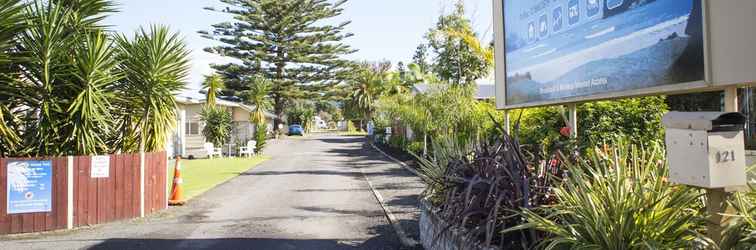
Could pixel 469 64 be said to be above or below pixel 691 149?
above

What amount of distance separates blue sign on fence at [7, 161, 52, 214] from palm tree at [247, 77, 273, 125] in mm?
34297

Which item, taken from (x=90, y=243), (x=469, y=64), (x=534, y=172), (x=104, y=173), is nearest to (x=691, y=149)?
(x=534, y=172)

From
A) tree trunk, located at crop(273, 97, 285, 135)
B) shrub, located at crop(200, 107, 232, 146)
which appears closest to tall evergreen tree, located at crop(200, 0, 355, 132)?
tree trunk, located at crop(273, 97, 285, 135)

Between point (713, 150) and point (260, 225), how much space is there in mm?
7575

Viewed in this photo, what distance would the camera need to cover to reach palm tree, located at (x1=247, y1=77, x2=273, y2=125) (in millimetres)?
44897

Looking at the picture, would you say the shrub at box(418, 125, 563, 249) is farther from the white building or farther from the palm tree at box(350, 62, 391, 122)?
the palm tree at box(350, 62, 391, 122)

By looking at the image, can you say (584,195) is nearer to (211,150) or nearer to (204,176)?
(204,176)

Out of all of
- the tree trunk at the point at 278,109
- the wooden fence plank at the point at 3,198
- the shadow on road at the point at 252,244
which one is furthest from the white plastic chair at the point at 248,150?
the tree trunk at the point at 278,109

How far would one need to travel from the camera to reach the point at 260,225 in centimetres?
930

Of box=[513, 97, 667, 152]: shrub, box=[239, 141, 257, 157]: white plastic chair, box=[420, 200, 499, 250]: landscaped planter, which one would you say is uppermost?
box=[513, 97, 667, 152]: shrub

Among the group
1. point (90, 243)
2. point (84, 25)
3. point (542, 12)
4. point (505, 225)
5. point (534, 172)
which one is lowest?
point (90, 243)

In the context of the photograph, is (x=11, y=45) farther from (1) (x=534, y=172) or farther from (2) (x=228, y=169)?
(2) (x=228, y=169)

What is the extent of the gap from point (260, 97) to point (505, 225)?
4356 cm

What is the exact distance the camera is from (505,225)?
468 centimetres
